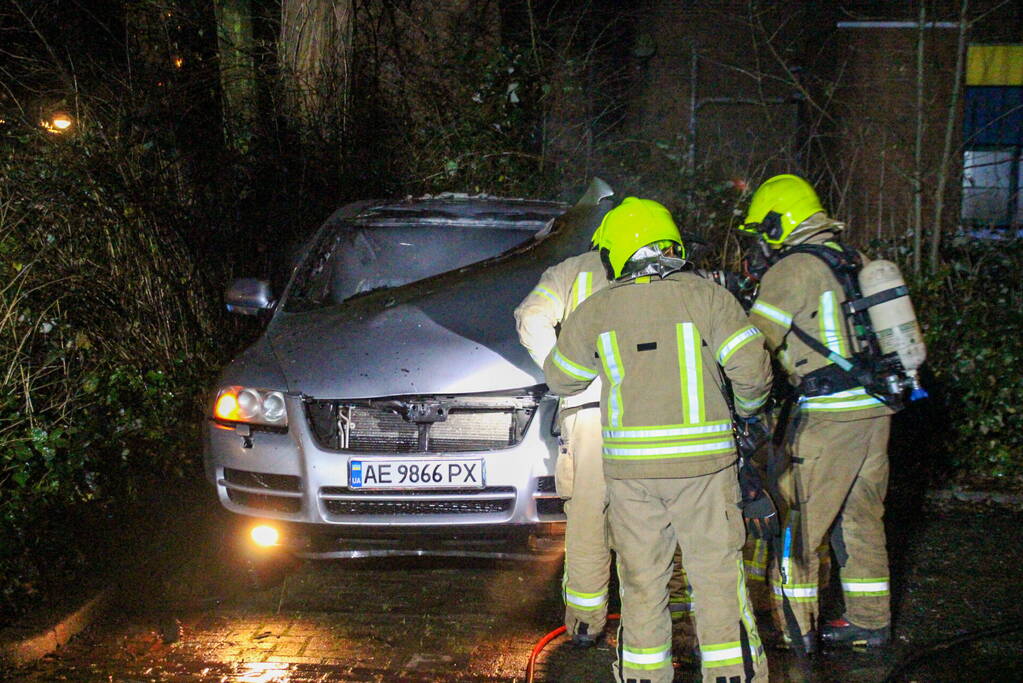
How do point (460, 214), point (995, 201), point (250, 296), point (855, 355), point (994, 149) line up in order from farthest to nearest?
point (994, 149) → point (995, 201) → point (460, 214) → point (250, 296) → point (855, 355)

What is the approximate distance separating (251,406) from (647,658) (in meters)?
2.08

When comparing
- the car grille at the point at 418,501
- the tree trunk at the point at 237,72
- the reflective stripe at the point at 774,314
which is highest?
the tree trunk at the point at 237,72

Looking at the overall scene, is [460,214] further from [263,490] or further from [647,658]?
[647,658]

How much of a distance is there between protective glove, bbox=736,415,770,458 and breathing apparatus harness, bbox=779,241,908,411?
1.30 feet

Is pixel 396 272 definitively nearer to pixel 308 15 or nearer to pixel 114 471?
pixel 114 471

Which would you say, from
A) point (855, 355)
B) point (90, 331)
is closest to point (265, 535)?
point (855, 355)

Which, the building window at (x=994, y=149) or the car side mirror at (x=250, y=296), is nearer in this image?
the car side mirror at (x=250, y=296)

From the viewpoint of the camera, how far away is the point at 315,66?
30.0 ft

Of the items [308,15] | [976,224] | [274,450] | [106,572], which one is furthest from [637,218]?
[308,15]

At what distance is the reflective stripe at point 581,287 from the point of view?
3998 millimetres

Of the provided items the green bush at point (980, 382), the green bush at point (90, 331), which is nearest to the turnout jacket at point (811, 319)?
the green bush at point (980, 382)

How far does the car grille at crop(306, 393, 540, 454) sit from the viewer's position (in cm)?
435

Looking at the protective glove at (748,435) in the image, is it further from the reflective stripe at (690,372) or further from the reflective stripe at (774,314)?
the reflective stripe at (774,314)

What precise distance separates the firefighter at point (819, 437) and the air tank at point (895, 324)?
121 mm
